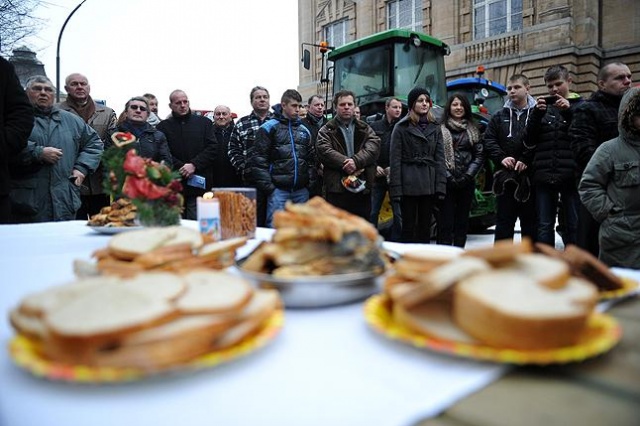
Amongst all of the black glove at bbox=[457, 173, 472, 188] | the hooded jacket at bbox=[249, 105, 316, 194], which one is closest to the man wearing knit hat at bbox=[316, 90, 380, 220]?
the hooded jacket at bbox=[249, 105, 316, 194]

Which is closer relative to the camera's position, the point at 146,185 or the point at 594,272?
the point at 594,272

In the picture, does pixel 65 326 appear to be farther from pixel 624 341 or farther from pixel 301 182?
pixel 301 182

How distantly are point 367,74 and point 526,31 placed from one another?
11081 mm

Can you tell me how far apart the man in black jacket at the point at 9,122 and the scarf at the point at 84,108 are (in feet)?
4.42

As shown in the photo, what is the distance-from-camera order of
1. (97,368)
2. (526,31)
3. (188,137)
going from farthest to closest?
1. (526,31)
2. (188,137)
3. (97,368)

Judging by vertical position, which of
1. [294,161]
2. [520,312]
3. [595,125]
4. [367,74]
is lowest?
[520,312]

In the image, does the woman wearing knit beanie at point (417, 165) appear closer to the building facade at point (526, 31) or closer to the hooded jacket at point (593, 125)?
the hooded jacket at point (593, 125)

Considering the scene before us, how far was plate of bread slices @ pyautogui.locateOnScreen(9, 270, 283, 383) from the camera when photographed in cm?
64

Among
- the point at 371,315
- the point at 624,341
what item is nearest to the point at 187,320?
the point at 371,315

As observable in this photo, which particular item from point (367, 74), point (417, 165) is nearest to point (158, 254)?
point (417, 165)

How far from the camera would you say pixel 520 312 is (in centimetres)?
68

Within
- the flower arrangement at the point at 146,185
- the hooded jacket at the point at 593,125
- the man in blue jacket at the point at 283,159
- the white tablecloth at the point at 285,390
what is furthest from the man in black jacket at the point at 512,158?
the white tablecloth at the point at 285,390

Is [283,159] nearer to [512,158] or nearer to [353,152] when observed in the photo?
[353,152]

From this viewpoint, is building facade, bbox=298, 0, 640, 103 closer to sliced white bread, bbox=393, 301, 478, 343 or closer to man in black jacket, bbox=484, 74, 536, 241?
man in black jacket, bbox=484, 74, 536, 241
